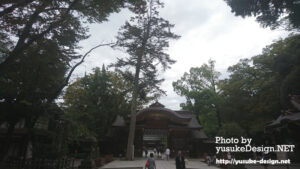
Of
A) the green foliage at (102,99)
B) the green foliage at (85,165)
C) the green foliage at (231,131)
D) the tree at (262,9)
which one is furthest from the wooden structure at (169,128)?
the tree at (262,9)

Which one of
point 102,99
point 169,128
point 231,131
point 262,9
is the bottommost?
point 169,128

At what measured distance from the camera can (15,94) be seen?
1150 centimetres

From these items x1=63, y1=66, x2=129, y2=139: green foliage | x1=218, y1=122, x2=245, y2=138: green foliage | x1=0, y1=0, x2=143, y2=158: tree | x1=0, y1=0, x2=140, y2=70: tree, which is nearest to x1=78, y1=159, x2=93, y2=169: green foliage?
x1=0, y1=0, x2=143, y2=158: tree

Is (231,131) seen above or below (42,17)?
below

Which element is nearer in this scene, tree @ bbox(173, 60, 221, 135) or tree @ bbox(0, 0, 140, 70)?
tree @ bbox(0, 0, 140, 70)

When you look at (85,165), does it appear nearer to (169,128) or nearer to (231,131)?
(231,131)

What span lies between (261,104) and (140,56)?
1515 cm

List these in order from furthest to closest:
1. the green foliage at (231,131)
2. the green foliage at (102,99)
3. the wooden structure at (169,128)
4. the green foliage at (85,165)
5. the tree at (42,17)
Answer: the green foliage at (102,99), the wooden structure at (169,128), the green foliage at (231,131), the green foliage at (85,165), the tree at (42,17)

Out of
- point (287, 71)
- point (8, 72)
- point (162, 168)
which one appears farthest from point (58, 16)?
point (287, 71)

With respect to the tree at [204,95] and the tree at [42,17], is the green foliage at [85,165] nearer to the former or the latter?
the tree at [42,17]

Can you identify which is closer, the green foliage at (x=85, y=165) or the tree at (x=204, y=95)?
the green foliage at (x=85, y=165)

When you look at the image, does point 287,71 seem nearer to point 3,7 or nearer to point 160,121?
point 160,121

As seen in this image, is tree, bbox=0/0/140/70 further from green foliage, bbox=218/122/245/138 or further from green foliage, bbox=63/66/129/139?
green foliage, bbox=63/66/129/139

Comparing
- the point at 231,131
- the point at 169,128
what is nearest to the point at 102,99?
the point at 169,128
